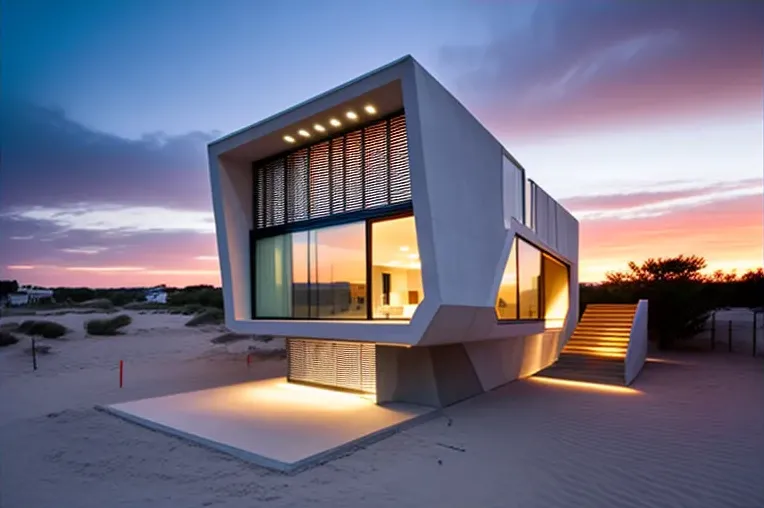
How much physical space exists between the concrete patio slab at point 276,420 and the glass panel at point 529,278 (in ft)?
15.1

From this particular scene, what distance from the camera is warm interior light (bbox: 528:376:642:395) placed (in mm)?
11440

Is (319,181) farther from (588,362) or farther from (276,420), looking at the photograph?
(588,362)

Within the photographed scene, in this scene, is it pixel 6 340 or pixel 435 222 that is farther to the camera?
pixel 6 340

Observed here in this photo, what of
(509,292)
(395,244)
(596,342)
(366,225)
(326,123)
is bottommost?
(596,342)

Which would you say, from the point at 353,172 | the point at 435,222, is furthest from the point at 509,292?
the point at 353,172

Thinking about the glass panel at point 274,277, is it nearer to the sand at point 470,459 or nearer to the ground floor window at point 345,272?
the ground floor window at point 345,272

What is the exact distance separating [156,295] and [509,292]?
5934 cm

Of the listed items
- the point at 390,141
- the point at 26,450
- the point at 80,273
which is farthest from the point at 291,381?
the point at 80,273

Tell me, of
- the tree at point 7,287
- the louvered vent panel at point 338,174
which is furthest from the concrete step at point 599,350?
the tree at point 7,287

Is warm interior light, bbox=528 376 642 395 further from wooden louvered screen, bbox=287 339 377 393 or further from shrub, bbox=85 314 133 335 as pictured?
shrub, bbox=85 314 133 335

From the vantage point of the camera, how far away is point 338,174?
9414mm

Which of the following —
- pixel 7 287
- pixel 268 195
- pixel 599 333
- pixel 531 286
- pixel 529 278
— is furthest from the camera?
pixel 7 287

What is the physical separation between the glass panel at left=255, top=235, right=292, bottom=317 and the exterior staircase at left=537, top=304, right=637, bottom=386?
8.87 meters

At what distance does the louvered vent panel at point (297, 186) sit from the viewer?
33.1 feet
